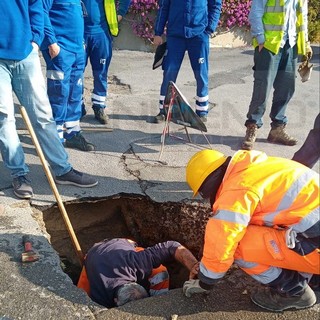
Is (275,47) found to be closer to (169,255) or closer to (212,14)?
(212,14)

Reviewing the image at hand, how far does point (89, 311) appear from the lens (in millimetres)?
2805

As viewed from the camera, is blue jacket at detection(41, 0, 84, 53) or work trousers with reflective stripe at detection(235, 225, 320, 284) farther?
blue jacket at detection(41, 0, 84, 53)

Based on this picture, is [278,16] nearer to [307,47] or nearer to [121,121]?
[307,47]

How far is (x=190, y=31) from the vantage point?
5.69 meters

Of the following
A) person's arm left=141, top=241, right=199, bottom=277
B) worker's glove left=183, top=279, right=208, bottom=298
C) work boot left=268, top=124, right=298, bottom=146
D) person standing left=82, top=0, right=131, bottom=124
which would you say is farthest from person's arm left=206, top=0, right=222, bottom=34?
worker's glove left=183, top=279, right=208, bottom=298

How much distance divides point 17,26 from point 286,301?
2.78m

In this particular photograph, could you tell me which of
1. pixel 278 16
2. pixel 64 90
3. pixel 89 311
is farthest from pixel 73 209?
pixel 278 16

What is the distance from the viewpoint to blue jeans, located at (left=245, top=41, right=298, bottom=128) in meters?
5.16

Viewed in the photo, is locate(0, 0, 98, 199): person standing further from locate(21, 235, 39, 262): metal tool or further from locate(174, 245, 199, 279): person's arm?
locate(174, 245, 199, 279): person's arm

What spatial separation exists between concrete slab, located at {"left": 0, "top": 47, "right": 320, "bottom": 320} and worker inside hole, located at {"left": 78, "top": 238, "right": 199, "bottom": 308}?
0.67 feet

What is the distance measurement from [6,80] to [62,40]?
0.99m

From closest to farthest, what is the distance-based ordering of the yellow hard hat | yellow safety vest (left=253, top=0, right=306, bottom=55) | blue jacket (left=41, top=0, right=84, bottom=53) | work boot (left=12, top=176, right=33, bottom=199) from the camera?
1. the yellow hard hat
2. work boot (left=12, top=176, right=33, bottom=199)
3. blue jacket (left=41, top=0, right=84, bottom=53)
4. yellow safety vest (left=253, top=0, right=306, bottom=55)

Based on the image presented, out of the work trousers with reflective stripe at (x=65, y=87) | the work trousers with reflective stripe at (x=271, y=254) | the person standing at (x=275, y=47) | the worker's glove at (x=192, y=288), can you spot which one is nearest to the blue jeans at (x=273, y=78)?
the person standing at (x=275, y=47)

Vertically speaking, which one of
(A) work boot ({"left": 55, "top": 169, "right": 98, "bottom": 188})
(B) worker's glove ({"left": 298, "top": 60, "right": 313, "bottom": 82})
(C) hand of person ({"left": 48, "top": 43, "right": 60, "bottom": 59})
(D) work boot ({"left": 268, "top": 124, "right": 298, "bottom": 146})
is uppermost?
(C) hand of person ({"left": 48, "top": 43, "right": 60, "bottom": 59})
